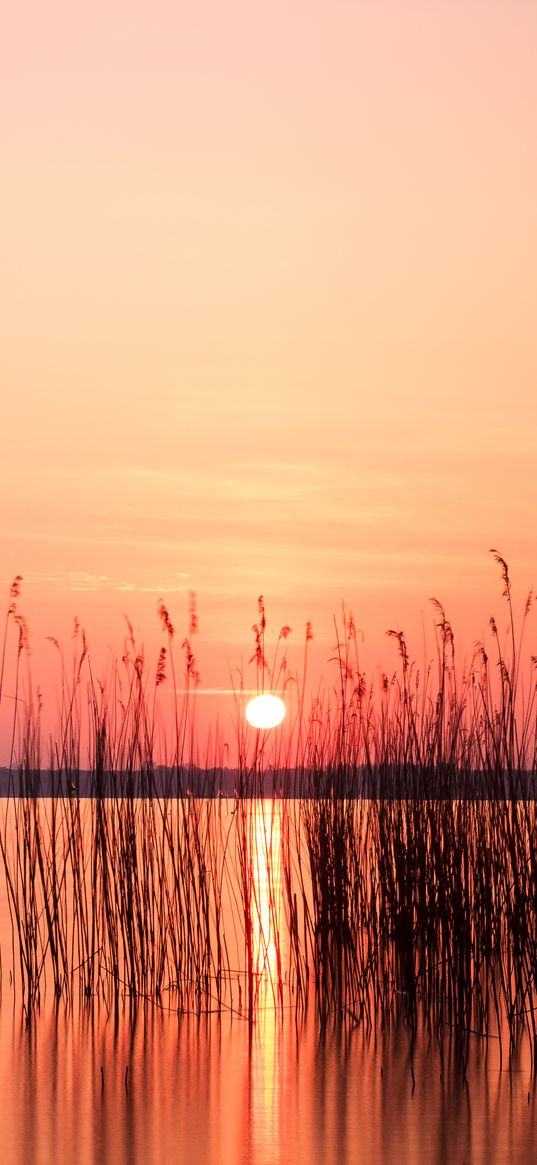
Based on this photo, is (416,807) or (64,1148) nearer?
(64,1148)

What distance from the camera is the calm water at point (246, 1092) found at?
3.64 metres

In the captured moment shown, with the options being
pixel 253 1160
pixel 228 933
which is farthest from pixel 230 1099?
pixel 228 933

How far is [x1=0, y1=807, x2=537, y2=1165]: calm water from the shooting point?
3639 mm

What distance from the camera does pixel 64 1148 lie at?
11.9ft

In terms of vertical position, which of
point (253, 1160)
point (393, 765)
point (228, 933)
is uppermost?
point (393, 765)

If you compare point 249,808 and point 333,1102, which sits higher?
point 249,808

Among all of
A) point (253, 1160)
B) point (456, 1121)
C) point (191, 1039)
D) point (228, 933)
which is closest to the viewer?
point (253, 1160)

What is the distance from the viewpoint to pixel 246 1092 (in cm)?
422

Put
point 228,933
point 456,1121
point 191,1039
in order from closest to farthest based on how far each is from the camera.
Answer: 1. point 456,1121
2. point 191,1039
3. point 228,933

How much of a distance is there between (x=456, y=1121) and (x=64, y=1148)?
118cm

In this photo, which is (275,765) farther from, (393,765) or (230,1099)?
(230,1099)

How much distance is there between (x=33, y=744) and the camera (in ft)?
16.8

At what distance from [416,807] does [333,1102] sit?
3.69ft

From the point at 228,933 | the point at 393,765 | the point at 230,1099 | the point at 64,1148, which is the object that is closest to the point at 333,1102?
the point at 230,1099
